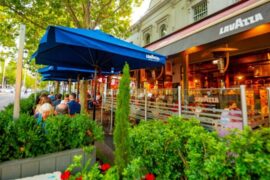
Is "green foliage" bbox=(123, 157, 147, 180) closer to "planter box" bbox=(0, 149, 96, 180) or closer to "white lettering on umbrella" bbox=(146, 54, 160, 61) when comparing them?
"planter box" bbox=(0, 149, 96, 180)

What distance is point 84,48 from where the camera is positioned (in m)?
4.91

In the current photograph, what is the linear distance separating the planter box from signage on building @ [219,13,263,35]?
13.1 feet

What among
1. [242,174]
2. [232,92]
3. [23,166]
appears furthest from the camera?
[232,92]

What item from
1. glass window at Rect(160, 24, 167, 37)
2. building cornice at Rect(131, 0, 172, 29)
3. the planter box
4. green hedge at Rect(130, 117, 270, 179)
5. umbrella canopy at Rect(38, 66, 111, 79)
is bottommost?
the planter box

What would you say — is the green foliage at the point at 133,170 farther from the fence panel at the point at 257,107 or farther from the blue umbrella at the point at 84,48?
the blue umbrella at the point at 84,48

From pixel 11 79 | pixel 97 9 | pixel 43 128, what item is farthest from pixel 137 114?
pixel 11 79

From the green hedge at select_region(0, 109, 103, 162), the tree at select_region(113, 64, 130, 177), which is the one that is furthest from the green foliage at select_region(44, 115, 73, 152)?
the tree at select_region(113, 64, 130, 177)

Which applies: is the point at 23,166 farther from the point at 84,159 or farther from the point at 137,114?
the point at 137,114

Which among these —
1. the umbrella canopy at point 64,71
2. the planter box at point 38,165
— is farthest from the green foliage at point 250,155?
the umbrella canopy at point 64,71

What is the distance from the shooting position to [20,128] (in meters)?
2.78

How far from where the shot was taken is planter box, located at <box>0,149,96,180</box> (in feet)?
8.45

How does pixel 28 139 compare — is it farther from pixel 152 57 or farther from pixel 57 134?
pixel 152 57

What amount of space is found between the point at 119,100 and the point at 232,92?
197 cm

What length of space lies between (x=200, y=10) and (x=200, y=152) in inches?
427
